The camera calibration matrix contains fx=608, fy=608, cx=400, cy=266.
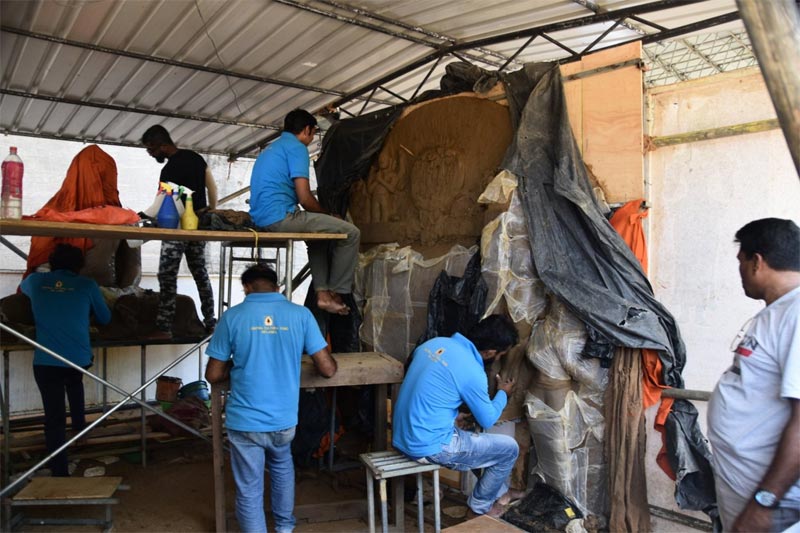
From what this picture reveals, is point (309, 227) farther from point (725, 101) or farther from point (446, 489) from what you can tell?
point (725, 101)

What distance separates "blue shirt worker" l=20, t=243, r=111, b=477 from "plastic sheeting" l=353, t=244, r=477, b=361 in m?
2.44

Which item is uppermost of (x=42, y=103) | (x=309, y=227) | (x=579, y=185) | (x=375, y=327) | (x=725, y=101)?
(x=42, y=103)

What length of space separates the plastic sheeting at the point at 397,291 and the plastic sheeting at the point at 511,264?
51cm

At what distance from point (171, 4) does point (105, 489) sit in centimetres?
374

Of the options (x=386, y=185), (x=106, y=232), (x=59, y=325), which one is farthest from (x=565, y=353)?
(x=59, y=325)

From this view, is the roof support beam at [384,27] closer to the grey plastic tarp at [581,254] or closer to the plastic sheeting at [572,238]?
the grey plastic tarp at [581,254]

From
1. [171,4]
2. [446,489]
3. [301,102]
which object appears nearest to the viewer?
[171,4]

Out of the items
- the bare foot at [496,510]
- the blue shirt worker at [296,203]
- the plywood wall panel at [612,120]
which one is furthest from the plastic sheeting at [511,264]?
the bare foot at [496,510]

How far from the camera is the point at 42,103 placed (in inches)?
270

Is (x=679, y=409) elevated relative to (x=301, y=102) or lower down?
lower down

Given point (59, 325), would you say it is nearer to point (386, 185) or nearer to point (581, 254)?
point (386, 185)

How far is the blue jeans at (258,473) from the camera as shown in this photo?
12.9ft

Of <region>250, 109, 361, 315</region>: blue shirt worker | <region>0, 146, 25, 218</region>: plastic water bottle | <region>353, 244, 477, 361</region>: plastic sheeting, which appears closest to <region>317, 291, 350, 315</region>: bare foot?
<region>250, 109, 361, 315</region>: blue shirt worker

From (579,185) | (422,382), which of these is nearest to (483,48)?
(579,185)
